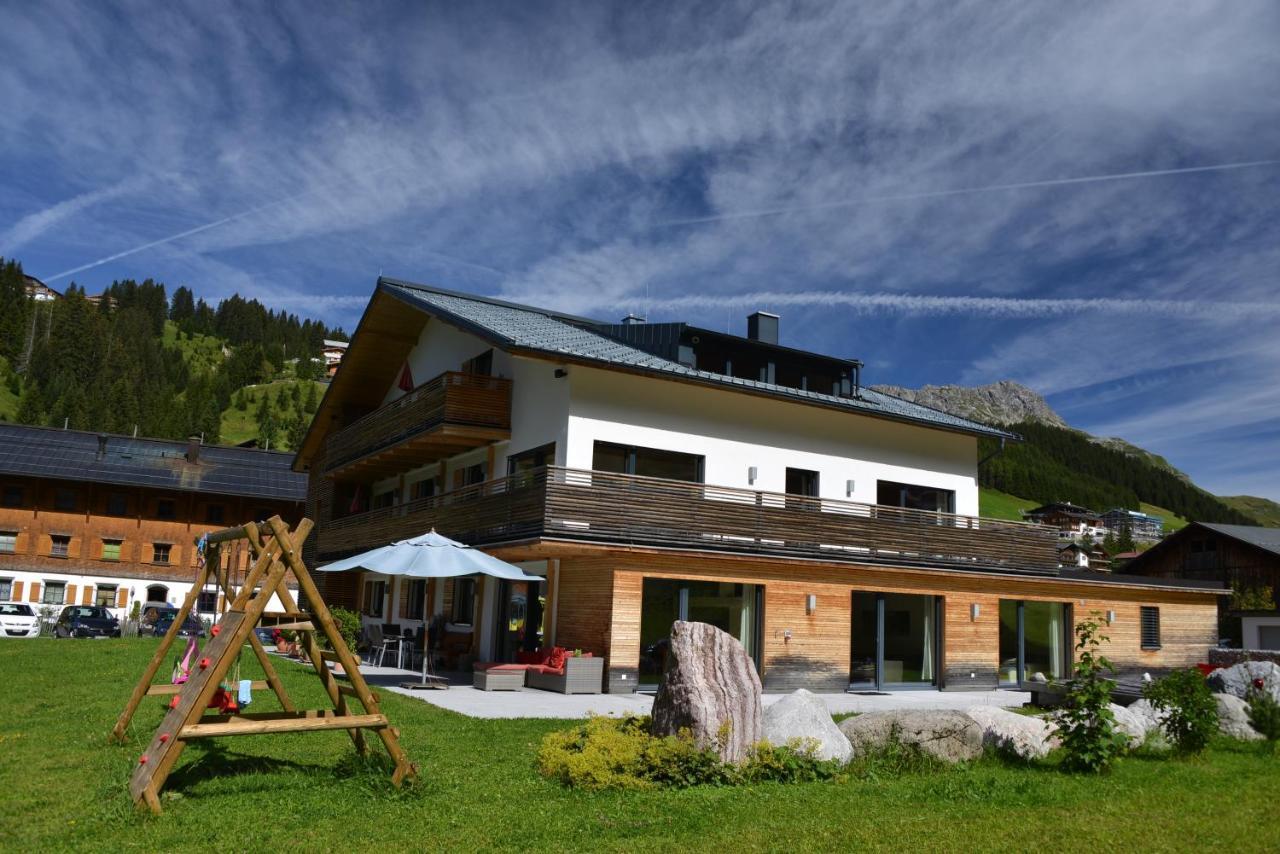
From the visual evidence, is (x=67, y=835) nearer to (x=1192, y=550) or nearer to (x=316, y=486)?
(x=316, y=486)

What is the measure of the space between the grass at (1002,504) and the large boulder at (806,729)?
115 m

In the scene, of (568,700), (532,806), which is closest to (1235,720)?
(568,700)

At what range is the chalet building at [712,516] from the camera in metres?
20.6

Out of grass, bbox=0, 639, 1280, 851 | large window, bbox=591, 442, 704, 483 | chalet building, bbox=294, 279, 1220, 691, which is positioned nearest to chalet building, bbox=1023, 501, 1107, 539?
chalet building, bbox=294, 279, 1220, 691

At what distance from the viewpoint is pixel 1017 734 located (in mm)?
11328

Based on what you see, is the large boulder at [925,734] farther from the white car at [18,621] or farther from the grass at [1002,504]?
the grass at [1002,504]

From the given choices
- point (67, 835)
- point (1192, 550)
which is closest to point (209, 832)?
point (67, 835)

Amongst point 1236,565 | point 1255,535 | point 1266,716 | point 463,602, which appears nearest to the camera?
point 1266,716

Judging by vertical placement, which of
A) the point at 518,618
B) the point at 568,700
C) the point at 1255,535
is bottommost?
the point at 568,700

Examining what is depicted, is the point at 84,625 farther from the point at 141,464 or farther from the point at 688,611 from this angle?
the point at 688,611

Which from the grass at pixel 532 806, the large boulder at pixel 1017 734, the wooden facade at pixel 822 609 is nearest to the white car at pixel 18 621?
the wooden facade at pixel 822 609

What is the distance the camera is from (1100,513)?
146500 millimetres

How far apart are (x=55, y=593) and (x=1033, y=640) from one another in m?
45.5

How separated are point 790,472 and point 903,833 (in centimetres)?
1756
